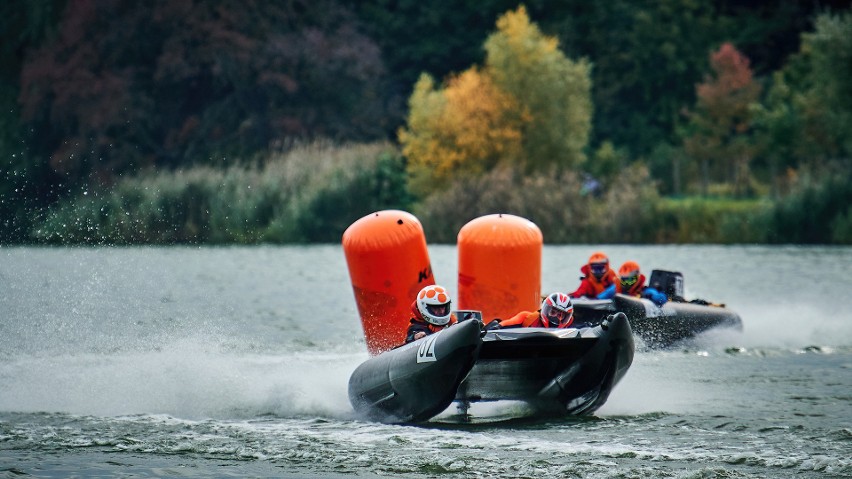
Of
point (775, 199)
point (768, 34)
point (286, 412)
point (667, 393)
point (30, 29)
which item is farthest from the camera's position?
point (768, 34)

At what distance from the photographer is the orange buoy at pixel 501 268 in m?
17.3

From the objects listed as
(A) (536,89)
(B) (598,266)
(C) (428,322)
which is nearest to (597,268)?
(B) (598,266)

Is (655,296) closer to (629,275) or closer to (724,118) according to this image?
(629,275)

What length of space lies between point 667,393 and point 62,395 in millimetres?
6267

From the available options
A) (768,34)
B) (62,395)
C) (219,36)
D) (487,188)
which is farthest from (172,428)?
(768,34)

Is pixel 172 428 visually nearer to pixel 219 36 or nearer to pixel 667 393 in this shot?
pixel 667 393

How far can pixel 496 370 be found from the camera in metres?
14.8

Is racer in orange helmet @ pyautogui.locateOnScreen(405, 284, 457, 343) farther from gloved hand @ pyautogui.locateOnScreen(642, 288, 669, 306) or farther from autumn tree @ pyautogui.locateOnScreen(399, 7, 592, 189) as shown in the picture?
autumn tree @ pyautogui.locateOnScreen(399, 7, 592, 189)

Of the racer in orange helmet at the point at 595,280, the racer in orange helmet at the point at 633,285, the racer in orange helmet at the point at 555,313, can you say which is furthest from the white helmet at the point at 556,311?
the racer in orange helmet at the point at 633,285

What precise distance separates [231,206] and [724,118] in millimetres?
23045

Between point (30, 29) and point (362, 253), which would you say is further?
point (30, 29)

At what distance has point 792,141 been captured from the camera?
56531 mm

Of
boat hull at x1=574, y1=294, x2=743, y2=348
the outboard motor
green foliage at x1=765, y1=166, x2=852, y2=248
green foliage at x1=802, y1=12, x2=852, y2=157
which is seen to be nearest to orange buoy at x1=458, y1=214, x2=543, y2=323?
boat hull at x1=574, y1=294, x2=743, y2=348

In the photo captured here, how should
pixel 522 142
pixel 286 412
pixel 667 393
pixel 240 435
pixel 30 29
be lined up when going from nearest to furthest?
pixel 240 435 < pixel 286 412 < pixel 667 393 < pixel 522 142 < pixel 30 29
